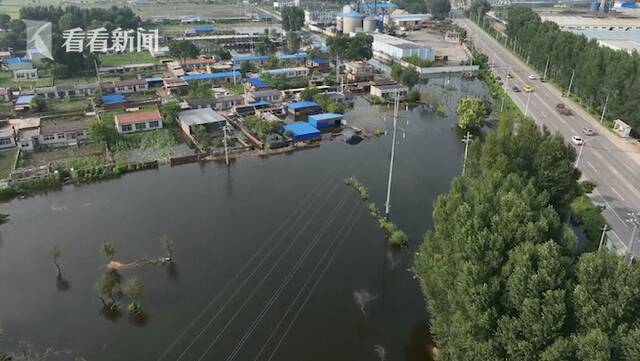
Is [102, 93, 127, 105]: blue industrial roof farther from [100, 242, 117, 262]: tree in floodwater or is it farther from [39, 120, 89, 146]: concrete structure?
[100, 242, 117, 262]: tree in floodwater

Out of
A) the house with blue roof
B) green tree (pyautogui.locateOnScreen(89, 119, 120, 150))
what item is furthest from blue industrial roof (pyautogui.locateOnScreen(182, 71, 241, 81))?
green tree (pyautogui.locateOnScreen(89, 119, 120, 150))

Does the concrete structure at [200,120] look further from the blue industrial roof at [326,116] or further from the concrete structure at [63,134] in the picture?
the blue industrial roof at [326,116]

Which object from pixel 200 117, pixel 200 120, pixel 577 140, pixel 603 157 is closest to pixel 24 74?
pixel 200 117

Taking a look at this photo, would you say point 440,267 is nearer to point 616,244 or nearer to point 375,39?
point 616,244

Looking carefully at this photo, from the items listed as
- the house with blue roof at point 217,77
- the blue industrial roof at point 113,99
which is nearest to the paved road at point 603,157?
the house with blue roof at point 217,77

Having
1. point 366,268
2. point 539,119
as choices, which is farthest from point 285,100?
point 366,268
